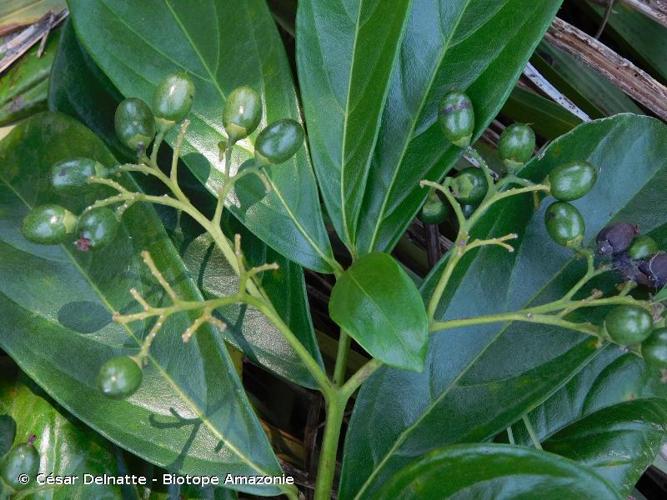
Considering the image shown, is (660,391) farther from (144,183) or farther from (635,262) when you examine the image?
(144,183)

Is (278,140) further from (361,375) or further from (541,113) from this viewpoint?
(541,113)

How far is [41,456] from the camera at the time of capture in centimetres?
165

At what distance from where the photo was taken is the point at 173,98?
1407mm

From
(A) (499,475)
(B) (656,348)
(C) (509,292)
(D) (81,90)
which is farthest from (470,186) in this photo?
(D) (81,90)

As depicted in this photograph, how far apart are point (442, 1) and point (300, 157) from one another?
0.41m

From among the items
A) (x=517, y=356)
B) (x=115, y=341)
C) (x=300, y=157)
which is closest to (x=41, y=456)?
(x=115, y=341)

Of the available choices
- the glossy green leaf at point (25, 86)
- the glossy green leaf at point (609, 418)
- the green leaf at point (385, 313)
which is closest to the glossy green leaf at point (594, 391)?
the glossy green leaf at point (609, 418)

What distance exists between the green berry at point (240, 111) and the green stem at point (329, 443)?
556 mm

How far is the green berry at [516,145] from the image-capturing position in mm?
1497

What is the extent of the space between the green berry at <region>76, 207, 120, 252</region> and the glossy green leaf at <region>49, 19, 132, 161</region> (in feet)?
1.15

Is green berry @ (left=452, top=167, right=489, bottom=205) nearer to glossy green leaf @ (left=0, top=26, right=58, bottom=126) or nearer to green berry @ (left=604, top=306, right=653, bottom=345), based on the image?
green berry @ (left=604, top=306, right=653, bottom=345)

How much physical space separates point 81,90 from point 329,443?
903 millimetres

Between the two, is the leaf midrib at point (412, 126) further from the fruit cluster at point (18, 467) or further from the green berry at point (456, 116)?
the fruit cluster at point (18, 467)

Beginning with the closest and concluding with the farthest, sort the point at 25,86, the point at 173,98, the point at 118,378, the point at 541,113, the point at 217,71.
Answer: the point at 118,378 → the point at 173,98 → the point at 217,71 → the point at 25,86 → the point at 541,113
